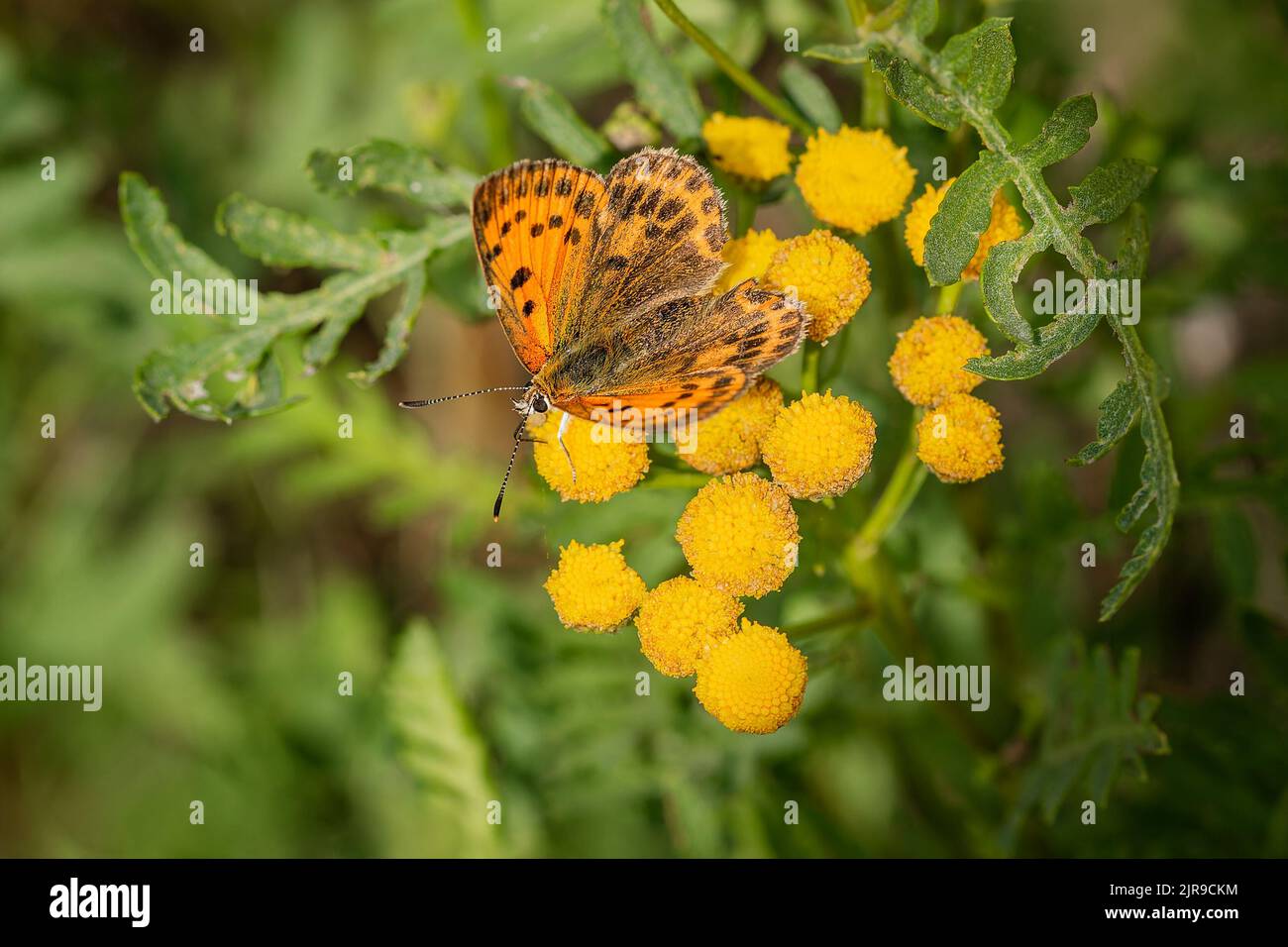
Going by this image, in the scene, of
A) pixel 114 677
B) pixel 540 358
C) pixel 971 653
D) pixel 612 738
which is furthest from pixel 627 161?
pixel 114 677

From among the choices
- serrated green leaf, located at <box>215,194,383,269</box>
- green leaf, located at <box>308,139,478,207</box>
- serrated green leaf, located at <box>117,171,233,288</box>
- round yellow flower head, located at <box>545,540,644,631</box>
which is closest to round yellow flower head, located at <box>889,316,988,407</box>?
round yellow flower head, located at <box>545,540,644,631</box>

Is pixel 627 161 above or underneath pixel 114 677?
above

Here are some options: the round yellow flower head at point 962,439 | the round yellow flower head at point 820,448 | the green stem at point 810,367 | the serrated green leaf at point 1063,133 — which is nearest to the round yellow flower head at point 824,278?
the green stem at point 810,367

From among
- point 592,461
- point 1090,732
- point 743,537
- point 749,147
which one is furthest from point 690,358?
point 1090,732

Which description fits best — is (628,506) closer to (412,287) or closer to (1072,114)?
(412,287)

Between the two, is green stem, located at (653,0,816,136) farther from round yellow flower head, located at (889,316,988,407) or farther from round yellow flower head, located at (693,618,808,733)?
round yellow flower head, located at (693,618,808,733)

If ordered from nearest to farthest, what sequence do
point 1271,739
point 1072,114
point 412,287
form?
1. point 1072,114
2. point 412,287
3. point 1271,739
